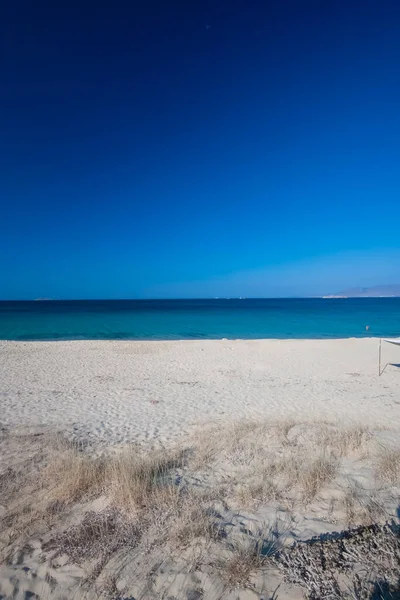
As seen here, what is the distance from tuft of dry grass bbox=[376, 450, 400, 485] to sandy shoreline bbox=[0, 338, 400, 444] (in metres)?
2.90

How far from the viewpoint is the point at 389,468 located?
15.8 ft

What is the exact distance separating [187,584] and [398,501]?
9.64ft

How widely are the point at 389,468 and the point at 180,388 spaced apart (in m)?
7.69

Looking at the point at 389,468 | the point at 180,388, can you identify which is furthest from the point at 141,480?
the point at 180,388

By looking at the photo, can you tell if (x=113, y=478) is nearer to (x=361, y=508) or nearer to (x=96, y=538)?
(x=96, y=538)

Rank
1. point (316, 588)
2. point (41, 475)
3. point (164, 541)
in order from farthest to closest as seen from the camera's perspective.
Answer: point (41, 475) < point (164, 541) < point (316, 588)

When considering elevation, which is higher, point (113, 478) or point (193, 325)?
point (113, 478)

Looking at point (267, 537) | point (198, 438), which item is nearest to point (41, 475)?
point (198, 438)

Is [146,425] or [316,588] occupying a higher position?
[316,588]

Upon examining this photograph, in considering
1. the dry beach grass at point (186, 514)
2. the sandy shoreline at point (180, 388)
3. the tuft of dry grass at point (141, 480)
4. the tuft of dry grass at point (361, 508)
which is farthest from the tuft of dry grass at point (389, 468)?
the tuft of dry grass at point (141, 480)

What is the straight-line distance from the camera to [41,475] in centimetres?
472

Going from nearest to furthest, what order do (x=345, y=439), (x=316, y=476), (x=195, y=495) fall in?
(x=195, y=495), (x=316, y=476), (x=345, y=439)

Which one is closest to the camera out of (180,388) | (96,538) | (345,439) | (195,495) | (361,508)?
(96,538)

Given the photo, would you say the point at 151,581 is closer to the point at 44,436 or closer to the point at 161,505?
the point at 161,505
